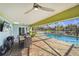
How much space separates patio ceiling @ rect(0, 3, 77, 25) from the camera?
2.66 m

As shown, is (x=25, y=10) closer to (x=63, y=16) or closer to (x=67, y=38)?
(x=63, y=16)

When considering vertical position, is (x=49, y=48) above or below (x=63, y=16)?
below

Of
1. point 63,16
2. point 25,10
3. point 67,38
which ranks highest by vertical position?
point 25,10

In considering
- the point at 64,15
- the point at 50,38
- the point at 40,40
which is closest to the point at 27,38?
the point at 40,40

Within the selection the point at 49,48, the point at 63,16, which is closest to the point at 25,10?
the point at 63,16

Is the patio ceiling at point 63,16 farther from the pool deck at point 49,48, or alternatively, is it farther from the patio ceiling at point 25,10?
the pool deck at point 49,48

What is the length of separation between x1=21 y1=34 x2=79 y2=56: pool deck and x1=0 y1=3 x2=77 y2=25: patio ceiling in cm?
36

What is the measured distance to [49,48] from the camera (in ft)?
8.90

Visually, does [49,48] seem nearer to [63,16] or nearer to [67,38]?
[67,38]

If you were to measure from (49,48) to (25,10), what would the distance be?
2.78 feet

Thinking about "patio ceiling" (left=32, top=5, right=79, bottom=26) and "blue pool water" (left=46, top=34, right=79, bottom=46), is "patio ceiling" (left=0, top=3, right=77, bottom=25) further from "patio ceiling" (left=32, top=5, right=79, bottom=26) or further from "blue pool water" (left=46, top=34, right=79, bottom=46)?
"blue pool water" (left=46, top=34, right=79, bottom=46)

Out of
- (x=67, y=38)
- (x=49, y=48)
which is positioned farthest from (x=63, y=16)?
(x=49, y=48)

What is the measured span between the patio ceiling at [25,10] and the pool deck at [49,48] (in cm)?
36

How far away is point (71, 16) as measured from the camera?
8.74 feet
